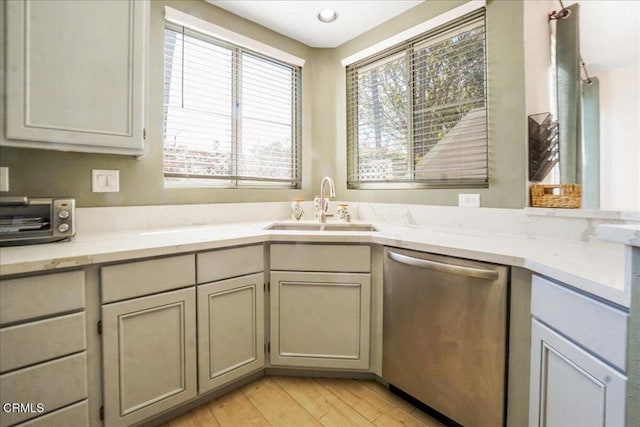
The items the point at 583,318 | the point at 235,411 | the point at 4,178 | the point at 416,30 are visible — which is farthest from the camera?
the point at 416,30

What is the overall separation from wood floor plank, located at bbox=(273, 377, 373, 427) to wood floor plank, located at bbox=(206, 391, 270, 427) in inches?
8.8

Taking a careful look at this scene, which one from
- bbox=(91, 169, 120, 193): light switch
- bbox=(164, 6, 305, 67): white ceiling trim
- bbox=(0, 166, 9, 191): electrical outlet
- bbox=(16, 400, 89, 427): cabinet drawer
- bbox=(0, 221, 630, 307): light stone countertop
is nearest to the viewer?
bbox=(0, 221, 630, 307): light stone countertop

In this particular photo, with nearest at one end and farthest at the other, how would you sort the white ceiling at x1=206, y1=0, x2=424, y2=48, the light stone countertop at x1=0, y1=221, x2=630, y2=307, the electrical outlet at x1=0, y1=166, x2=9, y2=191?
Answer: the light stone countertop at x1=0, y1=221, x2=630, y2=307 → the electrical outlet at x1=0, y1=166, x2=9, y2=191 → the white ceiling at x1=206, y1=0, x2=424, y2=48

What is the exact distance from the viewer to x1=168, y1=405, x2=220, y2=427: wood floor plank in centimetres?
141

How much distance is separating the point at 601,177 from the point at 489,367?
2.96 metres

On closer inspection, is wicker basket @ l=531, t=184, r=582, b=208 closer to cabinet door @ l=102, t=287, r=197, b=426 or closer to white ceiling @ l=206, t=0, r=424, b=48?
white ceiling @ l=206, t=0, r=424, b=48

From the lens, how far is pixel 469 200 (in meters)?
1.86

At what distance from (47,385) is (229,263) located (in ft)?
2.60

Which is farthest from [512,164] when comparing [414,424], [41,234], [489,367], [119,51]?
[41,234]

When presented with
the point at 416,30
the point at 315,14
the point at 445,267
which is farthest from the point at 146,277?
the point at 416,30

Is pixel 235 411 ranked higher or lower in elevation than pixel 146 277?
lower

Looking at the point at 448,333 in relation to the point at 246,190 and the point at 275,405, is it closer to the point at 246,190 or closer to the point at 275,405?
the point at 275,405

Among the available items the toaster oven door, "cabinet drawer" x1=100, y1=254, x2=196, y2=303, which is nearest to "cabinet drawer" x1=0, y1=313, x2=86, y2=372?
"cabinet drawer" x1=100, y1=254, x2=196, y2=303

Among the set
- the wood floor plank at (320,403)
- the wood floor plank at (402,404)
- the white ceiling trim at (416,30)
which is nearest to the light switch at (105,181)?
the wood floor plank at (320,403)
